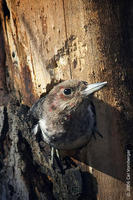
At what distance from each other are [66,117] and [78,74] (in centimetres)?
56

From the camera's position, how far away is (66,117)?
2.81m

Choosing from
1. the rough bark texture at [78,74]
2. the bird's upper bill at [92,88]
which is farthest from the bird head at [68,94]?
the rough bark texture at [78,74]

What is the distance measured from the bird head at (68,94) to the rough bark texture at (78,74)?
109 millimetres

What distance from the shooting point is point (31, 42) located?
2.84 metres

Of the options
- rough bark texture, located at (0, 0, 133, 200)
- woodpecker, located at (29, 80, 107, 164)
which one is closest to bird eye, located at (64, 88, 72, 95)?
woodpecker, located at (29, 80, 107, 164)

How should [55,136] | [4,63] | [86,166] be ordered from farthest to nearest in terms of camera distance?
1. [4,63]
2. [55,136]
3. [86,166]

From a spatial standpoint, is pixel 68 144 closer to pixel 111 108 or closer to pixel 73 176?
pixel 73 176

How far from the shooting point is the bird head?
8.42ft

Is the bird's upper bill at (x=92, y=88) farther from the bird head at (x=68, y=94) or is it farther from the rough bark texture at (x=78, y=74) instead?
the rough bark texture at (x=78, y=74)

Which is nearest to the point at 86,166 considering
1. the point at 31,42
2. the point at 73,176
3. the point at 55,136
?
the point at 73,176

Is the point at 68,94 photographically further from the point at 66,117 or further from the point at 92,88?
the point at 92,88

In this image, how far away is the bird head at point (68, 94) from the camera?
2.57 m

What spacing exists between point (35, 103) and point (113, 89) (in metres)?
1.04

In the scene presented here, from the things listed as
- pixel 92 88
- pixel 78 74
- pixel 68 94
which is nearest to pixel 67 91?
pixel 68 94
